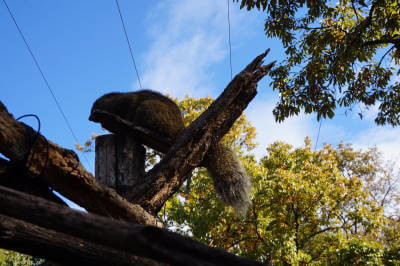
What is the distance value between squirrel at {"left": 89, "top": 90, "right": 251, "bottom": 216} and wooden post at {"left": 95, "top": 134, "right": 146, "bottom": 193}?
30 centimetres

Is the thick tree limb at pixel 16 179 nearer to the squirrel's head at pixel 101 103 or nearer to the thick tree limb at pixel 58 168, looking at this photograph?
the thick tree limb at pixel 58 168

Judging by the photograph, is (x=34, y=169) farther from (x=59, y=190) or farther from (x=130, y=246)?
(x=130, y=246)

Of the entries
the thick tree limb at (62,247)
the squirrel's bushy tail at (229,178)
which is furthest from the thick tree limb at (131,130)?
the thick tree limb at (62,247)

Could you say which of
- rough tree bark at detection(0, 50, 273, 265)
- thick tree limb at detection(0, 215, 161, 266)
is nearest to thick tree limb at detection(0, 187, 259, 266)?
rough tree bark at detection(0, 50, 273, 265)

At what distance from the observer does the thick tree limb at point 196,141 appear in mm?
3465

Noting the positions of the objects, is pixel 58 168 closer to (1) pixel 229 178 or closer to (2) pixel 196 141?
(2) pixel 196 141

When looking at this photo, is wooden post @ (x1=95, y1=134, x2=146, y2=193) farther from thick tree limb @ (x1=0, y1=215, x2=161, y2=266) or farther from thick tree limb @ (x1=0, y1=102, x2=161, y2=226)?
thick tree limb @ (x1=0, y1=215, x2=161, y2=266)

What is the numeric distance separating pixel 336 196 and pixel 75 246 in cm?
1278

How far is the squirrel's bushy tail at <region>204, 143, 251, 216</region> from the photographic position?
153 inches

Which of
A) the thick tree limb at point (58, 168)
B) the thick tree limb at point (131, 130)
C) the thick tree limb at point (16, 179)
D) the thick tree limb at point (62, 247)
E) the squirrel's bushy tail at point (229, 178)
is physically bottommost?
the thick tree limb at point (62, 247)

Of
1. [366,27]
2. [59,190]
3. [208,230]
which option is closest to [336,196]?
[208,230]

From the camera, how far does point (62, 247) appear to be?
54.7 inches

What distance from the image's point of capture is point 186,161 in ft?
12.2

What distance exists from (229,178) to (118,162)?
1192mm
